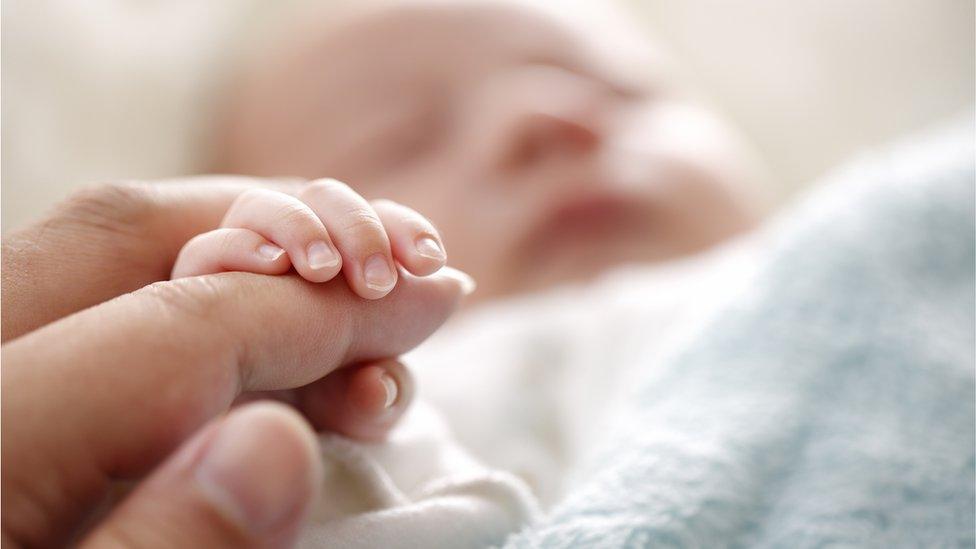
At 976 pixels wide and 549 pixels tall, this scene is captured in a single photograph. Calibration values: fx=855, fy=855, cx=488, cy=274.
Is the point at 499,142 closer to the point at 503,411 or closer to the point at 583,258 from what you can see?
the point at 583,258

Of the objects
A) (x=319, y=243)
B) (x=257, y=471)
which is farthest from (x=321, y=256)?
(x=257, y=471)

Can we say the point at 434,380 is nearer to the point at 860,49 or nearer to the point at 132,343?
the point at 132,343

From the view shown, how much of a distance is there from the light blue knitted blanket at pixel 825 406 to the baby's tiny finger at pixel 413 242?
0.49 feet

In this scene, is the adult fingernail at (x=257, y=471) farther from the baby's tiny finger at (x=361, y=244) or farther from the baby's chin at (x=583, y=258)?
the baby's chin at (x=583, y=258)

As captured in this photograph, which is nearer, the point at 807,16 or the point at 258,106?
the point at 258,106

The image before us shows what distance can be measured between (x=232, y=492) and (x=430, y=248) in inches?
6.5

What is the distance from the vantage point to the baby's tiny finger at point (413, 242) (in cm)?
41

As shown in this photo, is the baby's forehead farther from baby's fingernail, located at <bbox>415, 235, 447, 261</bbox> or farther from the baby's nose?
baby's fingernail, located at <bbox>415, 235, 447, 261</bbox>

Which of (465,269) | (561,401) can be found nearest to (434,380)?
(561,401)

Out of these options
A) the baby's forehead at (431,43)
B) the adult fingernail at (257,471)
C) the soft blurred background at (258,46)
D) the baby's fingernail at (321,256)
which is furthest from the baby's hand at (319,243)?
the baby's forehead at (431,43)

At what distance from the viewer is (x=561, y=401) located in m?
0.72

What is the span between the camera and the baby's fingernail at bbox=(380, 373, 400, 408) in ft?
1.45

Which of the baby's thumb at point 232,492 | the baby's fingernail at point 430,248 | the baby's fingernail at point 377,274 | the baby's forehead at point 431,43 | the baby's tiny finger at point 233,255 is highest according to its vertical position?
the baby's forehead at point 431,43

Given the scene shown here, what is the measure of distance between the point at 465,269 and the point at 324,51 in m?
0.38
